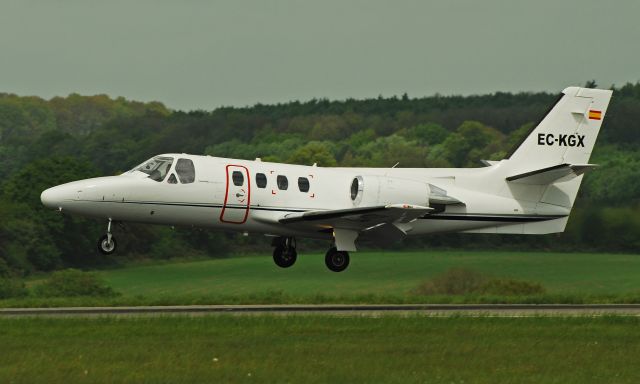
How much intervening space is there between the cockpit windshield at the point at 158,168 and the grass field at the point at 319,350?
5.65m

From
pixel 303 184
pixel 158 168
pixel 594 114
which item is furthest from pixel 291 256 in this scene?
pixel 594 114

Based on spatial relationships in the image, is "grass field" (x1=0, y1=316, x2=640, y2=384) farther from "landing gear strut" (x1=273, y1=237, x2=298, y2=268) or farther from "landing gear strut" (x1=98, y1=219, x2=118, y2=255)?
"landing gear strut" (x1=273, y1=237, x2=298, y2=268)

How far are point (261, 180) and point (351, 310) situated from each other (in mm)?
4352

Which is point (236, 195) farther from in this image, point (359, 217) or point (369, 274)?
point (369, 274)

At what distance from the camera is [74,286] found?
5806 cm

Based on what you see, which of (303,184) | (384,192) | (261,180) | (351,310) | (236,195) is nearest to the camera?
(351,310)

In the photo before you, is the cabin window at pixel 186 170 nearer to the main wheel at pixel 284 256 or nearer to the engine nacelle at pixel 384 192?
the main wheel at pixel 284 256

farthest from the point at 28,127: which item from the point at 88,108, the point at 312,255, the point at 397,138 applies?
the point at 312,255

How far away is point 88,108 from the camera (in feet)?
623

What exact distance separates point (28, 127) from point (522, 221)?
132949 millimetres

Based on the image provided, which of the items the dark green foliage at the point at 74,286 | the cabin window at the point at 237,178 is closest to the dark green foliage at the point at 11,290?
the dark green foliage at the point at 74,286

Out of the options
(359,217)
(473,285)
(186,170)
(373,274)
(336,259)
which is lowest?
(373,274)

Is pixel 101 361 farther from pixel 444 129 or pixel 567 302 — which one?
pixel 444 129

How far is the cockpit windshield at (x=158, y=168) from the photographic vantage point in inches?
1303
